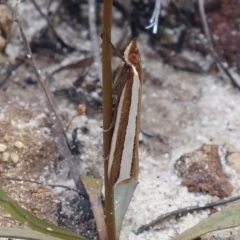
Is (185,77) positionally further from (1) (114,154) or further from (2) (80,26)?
(1) (114,154)

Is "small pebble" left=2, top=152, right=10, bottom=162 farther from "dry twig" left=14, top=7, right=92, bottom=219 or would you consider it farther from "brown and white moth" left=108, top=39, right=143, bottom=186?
"brown and white moth" left=108, top=39, right=143, bottom=186

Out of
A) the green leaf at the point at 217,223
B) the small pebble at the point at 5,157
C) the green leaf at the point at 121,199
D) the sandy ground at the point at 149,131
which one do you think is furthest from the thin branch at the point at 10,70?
the green leaf at the point at 217,223

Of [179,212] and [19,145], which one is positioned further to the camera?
[19,145]

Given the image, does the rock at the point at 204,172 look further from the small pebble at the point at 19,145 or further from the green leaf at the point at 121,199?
the small pebble at the point at 19,145

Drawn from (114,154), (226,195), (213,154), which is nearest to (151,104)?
(213,154)

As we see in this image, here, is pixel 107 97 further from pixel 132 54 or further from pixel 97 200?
pixel 97 200

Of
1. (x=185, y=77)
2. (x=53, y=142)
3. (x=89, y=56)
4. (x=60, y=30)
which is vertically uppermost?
(x=60, y=30)

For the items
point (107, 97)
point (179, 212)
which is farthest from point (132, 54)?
point (179, 212)
